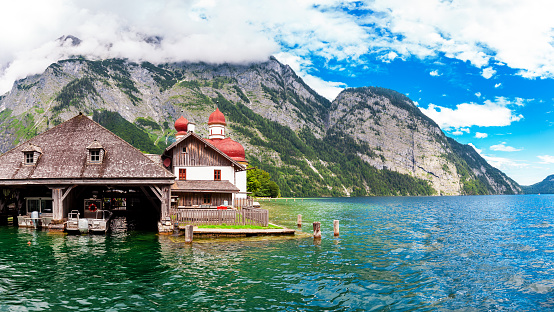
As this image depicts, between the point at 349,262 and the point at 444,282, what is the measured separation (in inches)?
252

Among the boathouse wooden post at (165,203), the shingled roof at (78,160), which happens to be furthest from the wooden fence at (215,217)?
the shingled roof at (78,160)

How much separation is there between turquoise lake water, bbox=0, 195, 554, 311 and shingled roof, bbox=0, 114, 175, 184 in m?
5.93

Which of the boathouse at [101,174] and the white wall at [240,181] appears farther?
the white wall at [240,181]

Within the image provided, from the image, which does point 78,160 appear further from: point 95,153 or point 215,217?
point 215,217

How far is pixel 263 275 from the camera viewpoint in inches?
831

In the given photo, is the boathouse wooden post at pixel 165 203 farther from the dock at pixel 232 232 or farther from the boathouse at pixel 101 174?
the dock at pixel 232 232

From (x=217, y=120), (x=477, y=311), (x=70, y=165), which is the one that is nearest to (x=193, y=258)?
(x=477, y=311)

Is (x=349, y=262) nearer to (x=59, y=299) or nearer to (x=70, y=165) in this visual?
(x=59, y=299)

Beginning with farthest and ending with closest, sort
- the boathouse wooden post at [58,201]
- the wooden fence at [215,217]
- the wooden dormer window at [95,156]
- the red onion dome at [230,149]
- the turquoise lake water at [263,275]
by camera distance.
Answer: the red onion dome at [230,149] < the wooden dormer window at [95,156] < the wooden fence at [215,217] < the boathouse wooden post at [58,201] < the turquoise lake water at [263,275]

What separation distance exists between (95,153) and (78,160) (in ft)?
5.84

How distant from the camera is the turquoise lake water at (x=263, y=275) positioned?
1650 centimetres

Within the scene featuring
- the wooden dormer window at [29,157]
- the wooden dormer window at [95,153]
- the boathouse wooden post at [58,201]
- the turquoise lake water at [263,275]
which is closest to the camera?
the turquoise lake water at [263,275]

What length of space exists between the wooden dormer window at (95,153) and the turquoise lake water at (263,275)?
7836 millimetres

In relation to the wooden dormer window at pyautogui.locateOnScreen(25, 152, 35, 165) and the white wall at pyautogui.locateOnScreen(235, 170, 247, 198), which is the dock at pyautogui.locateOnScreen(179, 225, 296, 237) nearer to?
the wooden dormer window at pyautogui.locateOnScreen(25, 152, 35, 165)
